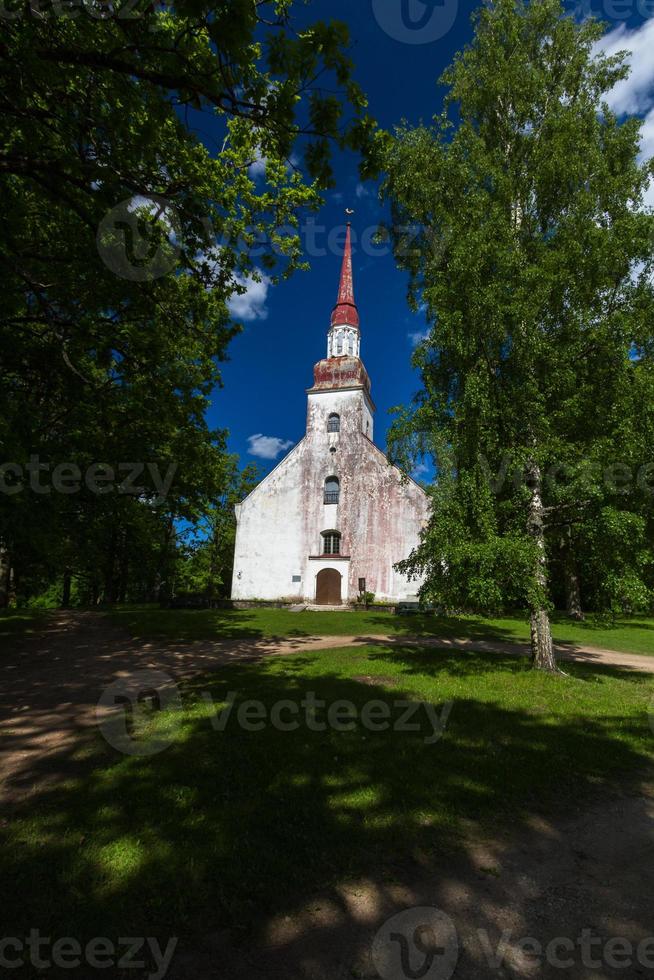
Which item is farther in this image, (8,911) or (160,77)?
(160,77)

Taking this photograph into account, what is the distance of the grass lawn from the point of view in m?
2.80

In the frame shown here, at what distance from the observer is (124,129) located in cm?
490

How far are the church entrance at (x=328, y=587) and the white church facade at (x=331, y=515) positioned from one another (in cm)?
6

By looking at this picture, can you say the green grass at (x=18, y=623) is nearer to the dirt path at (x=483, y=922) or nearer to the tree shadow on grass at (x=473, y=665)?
the tree shadow on grass at (x=473, y=665)

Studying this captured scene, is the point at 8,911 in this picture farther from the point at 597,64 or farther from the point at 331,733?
the point at 597,64

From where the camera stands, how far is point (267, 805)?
3844 mm

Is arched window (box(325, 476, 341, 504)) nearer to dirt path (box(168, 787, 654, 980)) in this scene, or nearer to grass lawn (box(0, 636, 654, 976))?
grass lawn (box(0, 636, 654, 976))

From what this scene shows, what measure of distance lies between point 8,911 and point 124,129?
21.9 feet

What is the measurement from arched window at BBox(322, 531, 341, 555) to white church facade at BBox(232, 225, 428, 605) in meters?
0.06

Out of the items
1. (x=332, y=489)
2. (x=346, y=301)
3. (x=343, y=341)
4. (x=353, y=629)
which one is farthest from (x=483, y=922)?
(x=346, y=301)

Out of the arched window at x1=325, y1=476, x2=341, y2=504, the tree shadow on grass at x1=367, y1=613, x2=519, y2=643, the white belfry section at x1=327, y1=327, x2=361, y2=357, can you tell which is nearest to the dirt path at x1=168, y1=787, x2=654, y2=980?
the tree shadow on grass at x1=367, y1=613, x2=519, y2=643

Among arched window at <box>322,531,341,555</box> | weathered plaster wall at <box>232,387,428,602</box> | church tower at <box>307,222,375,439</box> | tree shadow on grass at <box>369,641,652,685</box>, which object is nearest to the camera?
tree shadow on grass at <box>369,641,652,685</box>

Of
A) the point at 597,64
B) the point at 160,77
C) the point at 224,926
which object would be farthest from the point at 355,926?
the point at 597,64

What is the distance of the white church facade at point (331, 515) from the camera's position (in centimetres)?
2708
